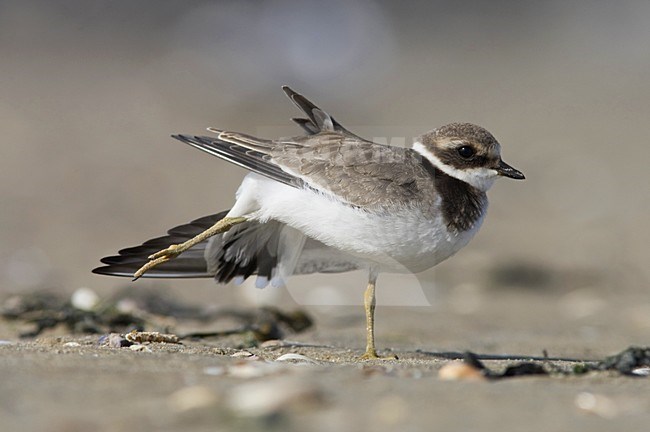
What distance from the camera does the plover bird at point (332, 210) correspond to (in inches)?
174

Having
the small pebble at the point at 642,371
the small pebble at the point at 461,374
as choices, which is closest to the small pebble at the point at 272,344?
the small pebble at the point at 461,374

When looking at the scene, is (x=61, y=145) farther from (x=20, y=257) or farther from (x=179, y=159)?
(x=20, y=257)

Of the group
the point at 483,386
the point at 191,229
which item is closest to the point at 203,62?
the point at 191,229

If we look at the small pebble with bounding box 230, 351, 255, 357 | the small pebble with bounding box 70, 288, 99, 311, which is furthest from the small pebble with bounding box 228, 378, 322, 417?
the small pebble with bounding box 70, 288, 99, 311

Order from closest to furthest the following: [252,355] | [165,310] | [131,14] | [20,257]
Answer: [252,355] → [165,310] → [20,257] → [131,14]

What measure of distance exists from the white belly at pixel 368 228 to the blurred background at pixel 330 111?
1.15m

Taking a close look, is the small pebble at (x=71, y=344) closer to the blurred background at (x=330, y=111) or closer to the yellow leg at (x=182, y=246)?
the yellow leg at (x=182, y=246)

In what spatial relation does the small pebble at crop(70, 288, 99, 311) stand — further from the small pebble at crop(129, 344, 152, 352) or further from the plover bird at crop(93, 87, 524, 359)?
the small pebble at crop(129, 344, 152, 352)

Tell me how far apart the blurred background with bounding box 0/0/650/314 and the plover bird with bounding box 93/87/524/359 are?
0.84 m

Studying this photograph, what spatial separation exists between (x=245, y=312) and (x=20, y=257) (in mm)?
2951

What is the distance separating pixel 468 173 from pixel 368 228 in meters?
0.65

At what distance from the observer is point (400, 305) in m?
7.38

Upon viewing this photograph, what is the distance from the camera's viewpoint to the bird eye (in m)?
4.79

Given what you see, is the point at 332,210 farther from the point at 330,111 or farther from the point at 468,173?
the point at 330,111
